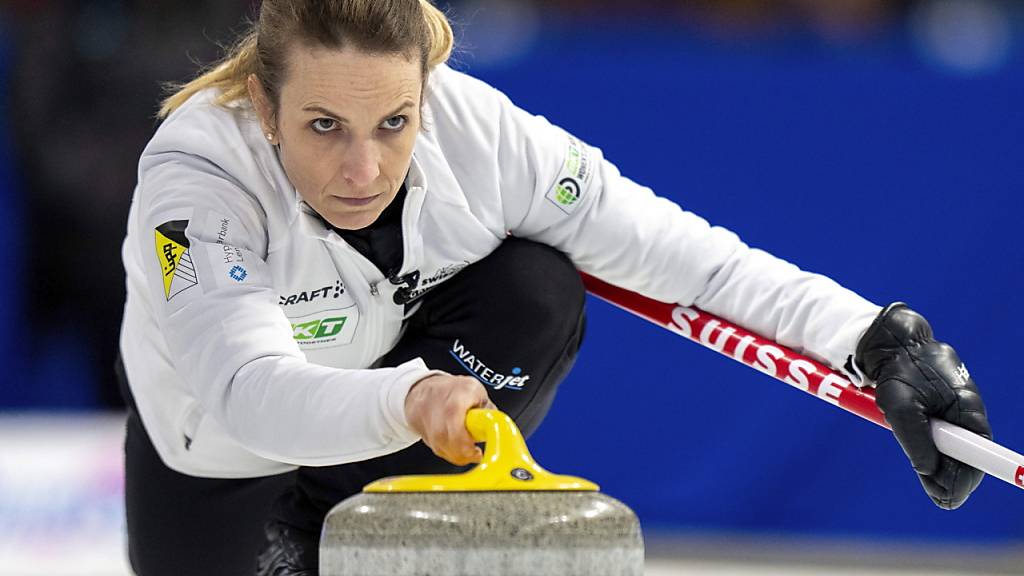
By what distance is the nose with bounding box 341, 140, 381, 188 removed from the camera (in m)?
1.16

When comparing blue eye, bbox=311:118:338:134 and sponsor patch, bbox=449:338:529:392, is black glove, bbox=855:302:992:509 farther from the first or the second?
blue eye, bbox=311:118:338:134

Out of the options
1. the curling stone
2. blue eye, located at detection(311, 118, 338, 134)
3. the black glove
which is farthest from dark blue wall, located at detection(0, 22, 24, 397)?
the curling stone

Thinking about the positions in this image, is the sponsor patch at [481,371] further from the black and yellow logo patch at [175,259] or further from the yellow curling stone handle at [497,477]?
the yellow curling stone handle at [497,477]

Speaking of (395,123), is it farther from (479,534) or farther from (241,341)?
(479,534)

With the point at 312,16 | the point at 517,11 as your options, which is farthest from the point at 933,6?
the point at 312,16

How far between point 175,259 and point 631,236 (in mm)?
473

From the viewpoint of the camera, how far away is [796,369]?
1.34 m

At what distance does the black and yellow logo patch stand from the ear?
0.38 ft

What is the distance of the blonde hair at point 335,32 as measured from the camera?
1147 millimetres

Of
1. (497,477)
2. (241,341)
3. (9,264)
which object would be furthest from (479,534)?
(9,264)

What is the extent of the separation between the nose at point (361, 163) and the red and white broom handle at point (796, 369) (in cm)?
39

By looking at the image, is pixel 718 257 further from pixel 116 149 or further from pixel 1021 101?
pixel 116 149

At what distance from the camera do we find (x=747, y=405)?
231 centimetres

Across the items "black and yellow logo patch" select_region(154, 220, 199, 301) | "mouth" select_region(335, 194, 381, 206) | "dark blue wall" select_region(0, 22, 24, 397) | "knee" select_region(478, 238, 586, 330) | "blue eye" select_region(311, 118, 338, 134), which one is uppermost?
"blue eye" select_region(311, 118, 338, 134)
